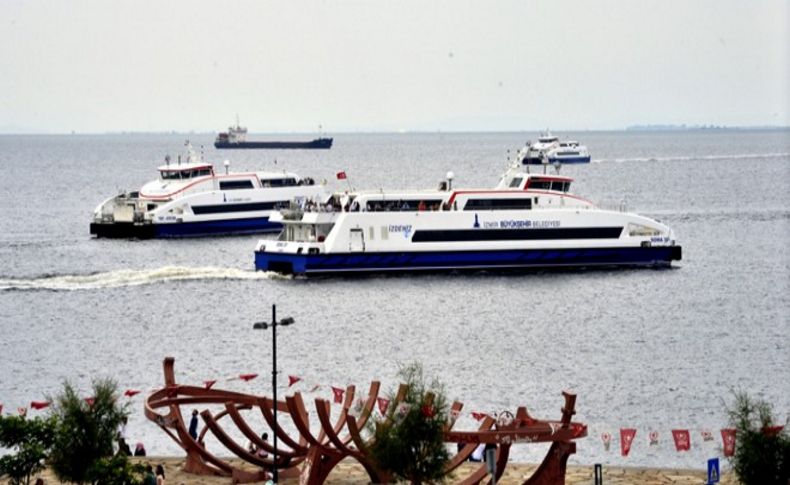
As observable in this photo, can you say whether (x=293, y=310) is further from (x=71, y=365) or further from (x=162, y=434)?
(x=162, y=434)

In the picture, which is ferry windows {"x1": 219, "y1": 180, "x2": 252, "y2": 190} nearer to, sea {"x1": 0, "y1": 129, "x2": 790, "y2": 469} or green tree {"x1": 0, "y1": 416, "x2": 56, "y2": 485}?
sea {"x1": 0, "y1": 129, "x2": 790, "y2": 469}

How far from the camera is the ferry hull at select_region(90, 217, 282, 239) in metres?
105

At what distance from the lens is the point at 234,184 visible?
349ft

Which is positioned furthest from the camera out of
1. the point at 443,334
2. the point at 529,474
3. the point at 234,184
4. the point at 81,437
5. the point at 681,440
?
the point at 234,184

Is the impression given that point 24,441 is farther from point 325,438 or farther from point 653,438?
point 653,438

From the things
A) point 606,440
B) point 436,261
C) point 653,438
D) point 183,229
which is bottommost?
point 653,438

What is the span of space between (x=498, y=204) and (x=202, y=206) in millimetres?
30951

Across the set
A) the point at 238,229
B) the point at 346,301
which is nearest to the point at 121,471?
the point at 346,301

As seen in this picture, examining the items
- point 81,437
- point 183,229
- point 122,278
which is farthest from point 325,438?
point 183,229

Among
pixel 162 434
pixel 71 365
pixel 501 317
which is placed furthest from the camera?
pixel 501 317

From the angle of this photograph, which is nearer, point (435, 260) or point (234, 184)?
point (435, 260)

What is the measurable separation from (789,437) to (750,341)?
30729 mm

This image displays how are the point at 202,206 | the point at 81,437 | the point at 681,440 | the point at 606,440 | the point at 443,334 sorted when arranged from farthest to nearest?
1. the point at 202,206
2. the point at 443,334
3. the point at 606,440
4. the point at 681,440
5. the point at 81,437

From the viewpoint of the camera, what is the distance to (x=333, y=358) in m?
60.4
